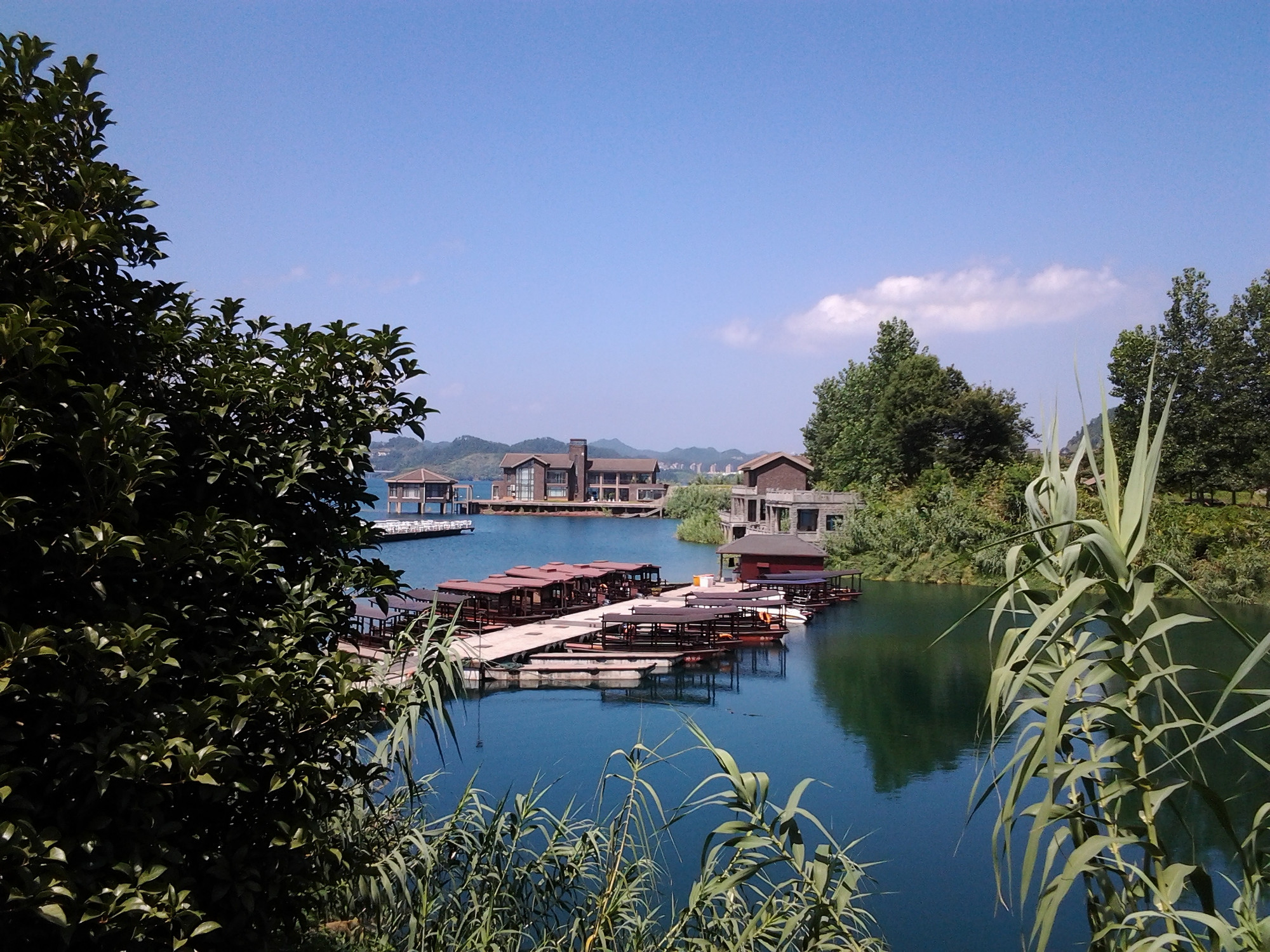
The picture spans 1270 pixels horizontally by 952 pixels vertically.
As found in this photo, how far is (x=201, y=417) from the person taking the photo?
3.76 metres

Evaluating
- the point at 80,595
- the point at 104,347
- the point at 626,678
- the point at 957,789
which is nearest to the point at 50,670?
the point at 80,595

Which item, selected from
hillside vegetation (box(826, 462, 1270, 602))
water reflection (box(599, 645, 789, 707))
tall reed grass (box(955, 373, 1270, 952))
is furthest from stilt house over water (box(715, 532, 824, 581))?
tall reed grass (box(955, 373, 1270, 952))

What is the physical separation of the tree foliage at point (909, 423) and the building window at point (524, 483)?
38342 millimetres

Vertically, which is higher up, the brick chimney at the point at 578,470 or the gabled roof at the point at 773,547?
the brick chimney at the point at 578,470

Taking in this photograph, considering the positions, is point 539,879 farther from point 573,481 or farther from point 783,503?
point 573,481

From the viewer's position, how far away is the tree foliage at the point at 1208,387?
2664cm

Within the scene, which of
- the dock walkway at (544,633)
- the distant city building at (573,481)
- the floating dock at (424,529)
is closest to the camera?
the dock walkway at (544,633)

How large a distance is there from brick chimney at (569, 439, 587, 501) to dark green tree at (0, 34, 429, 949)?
239 ft

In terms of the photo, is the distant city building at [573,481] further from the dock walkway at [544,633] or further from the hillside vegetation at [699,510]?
the dock walkway at [544,633]

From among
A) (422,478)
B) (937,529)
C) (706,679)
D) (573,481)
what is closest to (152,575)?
(706,679)

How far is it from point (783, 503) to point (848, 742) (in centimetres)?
2244

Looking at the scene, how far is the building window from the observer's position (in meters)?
78.7

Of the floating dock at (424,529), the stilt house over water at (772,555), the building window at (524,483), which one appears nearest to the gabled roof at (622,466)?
the building window at (524,483)

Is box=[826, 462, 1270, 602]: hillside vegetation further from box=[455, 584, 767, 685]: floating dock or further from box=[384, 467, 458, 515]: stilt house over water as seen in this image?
box=[384, 467, 458, 515]: stilt house over water
